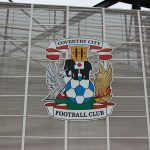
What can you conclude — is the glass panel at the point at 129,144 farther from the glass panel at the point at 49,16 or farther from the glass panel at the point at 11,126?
the glass panel at the point at 49,16

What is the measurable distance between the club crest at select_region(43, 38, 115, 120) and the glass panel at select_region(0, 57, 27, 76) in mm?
1063

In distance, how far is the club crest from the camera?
565 inches

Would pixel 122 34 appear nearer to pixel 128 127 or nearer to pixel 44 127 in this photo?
pixel 128 127

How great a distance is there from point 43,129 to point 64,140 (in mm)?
955

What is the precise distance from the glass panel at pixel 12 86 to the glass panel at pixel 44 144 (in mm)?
2093

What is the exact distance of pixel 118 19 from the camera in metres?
16.6

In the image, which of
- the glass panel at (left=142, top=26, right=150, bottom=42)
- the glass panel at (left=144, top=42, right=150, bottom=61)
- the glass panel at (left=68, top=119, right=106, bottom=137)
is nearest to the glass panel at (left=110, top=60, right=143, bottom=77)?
the glass panel at (left=144, top=42, right=150, bottom=61)

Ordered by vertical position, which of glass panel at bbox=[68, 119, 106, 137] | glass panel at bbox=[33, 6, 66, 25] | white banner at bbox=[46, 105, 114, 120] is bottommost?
glass panel at bbox=[68, 119, 106, 137]

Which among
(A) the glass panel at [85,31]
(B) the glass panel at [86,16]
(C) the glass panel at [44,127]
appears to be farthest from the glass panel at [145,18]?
(C) the glass panel at [44,127]

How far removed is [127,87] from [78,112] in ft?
7.92

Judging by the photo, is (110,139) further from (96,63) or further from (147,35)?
(147,35)

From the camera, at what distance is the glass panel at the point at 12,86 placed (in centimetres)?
1469

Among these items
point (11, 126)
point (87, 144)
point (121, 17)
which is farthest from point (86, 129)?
point (121, 17)

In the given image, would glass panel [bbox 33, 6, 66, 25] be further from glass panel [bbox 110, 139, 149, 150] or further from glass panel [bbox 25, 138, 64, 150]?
glass panel [bbox 110, 139, 149, 150]
